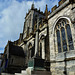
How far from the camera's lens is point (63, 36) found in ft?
29.4

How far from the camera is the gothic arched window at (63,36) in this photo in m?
8.09

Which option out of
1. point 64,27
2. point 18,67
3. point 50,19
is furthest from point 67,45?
point 18,67

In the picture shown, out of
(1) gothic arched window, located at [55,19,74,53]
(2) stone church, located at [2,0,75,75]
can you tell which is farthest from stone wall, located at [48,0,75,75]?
(1) gothic arched window, located at [55,19,74,53]

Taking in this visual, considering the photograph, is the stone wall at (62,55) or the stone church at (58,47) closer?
the stone wall at (62,55)

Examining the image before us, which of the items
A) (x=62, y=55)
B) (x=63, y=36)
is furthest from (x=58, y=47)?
(x=63, y=36)

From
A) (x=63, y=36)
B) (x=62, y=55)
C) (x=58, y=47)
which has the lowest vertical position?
(x=62, y=55)

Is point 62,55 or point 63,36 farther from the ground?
point 63,36

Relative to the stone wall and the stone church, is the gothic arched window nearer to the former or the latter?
the stone church

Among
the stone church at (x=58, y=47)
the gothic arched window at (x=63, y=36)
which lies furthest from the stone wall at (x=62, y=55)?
the gothic arched window at (x=63, y=36)

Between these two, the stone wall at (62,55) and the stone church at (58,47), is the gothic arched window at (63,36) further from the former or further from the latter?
the stone wall at (62,55)

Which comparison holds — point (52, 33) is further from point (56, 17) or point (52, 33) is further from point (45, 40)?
point (56, 17)

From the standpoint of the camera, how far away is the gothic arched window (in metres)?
8.09

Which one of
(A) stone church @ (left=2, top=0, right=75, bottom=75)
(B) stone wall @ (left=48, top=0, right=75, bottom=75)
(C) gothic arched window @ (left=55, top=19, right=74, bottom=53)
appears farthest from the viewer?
(C) gothic arched window @ (left=55, top=19, right=74, bottom=53)

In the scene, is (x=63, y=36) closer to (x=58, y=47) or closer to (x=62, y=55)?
(x=58, y=47)
